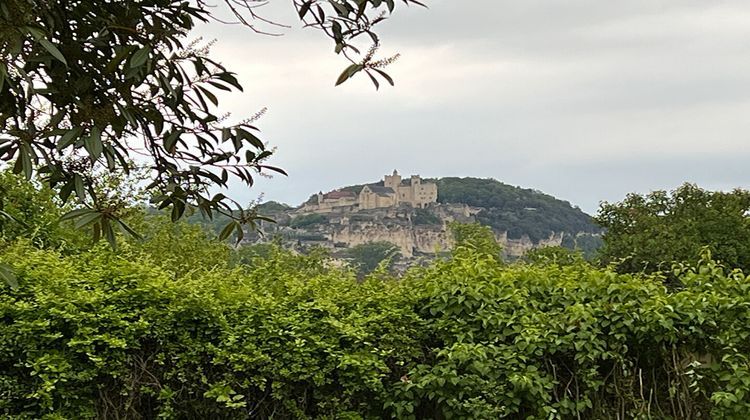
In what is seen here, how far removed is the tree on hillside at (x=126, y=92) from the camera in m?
1.38

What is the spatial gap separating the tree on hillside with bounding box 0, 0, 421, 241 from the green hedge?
1.68 m

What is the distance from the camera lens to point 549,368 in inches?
139

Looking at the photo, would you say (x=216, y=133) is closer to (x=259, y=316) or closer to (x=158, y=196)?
(x=158, y=196)

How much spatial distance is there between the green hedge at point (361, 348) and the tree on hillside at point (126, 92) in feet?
5.52

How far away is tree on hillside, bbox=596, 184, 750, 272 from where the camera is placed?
22344 millimetres

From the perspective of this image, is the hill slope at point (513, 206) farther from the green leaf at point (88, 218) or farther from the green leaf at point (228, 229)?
the green leaf at point (88, 218)

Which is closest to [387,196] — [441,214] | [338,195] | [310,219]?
[338,195]

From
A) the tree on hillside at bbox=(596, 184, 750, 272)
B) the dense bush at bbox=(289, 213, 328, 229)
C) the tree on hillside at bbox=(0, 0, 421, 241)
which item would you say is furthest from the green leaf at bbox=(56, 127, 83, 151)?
the dense bush at bbox=(289, 213, 328, 229)

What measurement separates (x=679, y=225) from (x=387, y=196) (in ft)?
141

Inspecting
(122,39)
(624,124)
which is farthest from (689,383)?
(624,124)

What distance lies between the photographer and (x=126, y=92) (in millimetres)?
1509

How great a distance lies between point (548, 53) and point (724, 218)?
911cm

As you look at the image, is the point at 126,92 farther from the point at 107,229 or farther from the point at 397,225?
the point at 397,225

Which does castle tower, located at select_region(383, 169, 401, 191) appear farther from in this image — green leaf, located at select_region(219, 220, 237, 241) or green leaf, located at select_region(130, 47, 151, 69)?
green leaf, located at select_region(130, 47, 151, 69)
